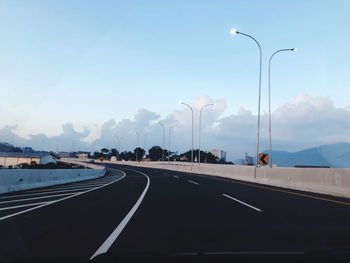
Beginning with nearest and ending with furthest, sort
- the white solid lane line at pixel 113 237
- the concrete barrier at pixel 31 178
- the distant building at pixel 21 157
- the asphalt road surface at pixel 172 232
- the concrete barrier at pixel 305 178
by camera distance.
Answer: the asphalt road surface at pixel 172 232, the white solid lane line at pixel 113 237, the concrete barrier at pixel 31 178, the concrete barrier at pixel 305 178, the distant building at pixel 21 157

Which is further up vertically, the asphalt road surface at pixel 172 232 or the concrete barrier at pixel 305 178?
the concrete barrier at pixel 305 178

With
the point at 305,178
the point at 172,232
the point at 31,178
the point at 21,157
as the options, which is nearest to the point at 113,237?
the point at 172,232

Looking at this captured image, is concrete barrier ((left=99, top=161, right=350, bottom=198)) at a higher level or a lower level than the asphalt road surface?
higher

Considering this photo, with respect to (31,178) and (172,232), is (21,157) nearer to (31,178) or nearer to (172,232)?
(31,178)

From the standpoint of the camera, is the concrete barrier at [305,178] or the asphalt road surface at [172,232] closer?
the asphalt road surface at [172,232]

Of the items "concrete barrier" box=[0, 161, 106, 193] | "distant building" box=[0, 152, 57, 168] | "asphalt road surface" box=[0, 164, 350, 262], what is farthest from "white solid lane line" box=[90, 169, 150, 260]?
"distant building" box=[0, 152, 57, 168]

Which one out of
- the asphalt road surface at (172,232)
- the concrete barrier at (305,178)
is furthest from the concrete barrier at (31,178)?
the concrete barrier at (305,178)

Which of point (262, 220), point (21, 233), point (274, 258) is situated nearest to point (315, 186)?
point (262, 220)

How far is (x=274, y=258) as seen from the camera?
11.5 ft

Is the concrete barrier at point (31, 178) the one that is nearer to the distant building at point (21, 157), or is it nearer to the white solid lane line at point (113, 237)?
the white solid lane line at point (113, 237)

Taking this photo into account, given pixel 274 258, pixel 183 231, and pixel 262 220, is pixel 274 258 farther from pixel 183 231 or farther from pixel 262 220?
pixel 262 220

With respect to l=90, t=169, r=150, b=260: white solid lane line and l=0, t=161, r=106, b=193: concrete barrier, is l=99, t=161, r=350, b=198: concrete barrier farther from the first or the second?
l=0, t=161, r=106, b=193: concrete barrier

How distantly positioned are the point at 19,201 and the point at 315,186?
12119mm

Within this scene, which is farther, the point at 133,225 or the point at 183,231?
the point at 133,225
